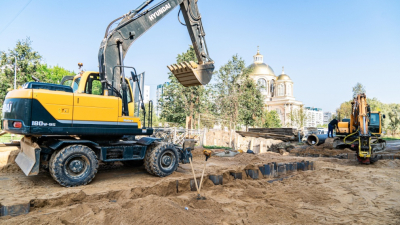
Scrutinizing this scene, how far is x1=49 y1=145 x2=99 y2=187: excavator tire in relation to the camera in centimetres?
618

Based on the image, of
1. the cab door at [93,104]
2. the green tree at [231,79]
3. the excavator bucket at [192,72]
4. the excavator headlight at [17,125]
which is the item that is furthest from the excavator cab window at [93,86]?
the green tree at [231,79]

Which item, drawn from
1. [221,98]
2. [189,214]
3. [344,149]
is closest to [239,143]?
[344,149]

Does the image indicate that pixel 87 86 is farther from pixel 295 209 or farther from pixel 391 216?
pixel 391 216

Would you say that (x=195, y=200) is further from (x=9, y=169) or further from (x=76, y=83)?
(x=9, y=169)

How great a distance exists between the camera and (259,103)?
119 ft

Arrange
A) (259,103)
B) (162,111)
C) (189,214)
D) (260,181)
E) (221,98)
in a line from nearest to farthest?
(189,214)
(260,181)
(162,111)
(221,98)
(259,103)

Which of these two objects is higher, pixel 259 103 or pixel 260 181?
pixel 259 103

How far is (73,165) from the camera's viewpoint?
643cm

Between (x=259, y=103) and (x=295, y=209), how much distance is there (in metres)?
31.3

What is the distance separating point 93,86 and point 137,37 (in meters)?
2.00

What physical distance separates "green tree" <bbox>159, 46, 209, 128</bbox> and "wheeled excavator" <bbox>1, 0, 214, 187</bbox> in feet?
57.3

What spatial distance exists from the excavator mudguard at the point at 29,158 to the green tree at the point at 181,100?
64.2 ft

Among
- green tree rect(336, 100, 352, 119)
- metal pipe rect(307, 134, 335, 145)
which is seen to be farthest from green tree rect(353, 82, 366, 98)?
metal pipe rect(307, 134, 335, 145)

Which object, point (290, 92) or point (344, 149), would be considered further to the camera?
point (290, 92)
